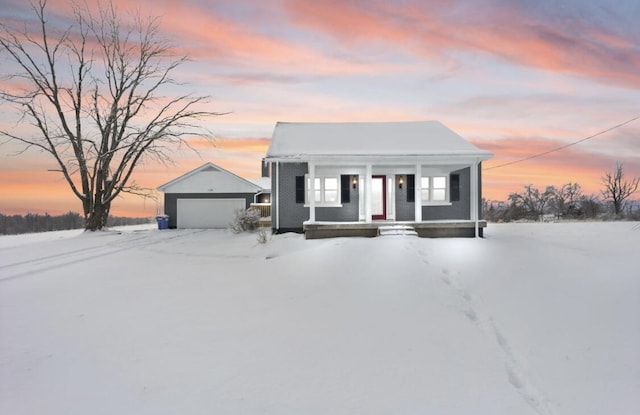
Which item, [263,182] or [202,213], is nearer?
[202,213]

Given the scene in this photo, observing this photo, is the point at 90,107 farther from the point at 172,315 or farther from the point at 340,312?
the point at 340,312

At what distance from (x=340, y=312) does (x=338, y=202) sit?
1108 centimetres

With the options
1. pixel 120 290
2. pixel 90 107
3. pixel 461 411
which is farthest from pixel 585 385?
pixel 90 107

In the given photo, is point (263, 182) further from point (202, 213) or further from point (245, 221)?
point (245, 221)

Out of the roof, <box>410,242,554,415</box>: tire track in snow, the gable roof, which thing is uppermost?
the roof

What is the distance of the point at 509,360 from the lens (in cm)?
492

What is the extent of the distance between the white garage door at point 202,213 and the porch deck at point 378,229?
12312mm

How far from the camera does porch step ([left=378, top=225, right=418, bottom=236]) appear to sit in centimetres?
1402

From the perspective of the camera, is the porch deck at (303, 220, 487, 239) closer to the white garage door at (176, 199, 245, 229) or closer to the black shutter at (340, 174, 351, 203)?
the black shutter at (340, 174, 351, 203)

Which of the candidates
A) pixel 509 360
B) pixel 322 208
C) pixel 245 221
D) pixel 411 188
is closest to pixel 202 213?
pixel 245 221

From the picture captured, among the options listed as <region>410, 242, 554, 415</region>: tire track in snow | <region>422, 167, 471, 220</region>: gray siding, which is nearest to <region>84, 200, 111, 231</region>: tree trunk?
<region>422, 167, 471, 220</region>: gray siding

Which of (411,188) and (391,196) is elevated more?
(411,188)

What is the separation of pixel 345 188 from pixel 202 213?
12.4 meters

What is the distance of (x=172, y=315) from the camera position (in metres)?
6.52
